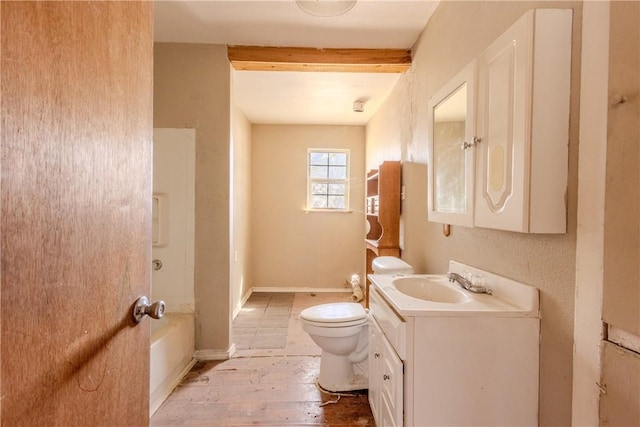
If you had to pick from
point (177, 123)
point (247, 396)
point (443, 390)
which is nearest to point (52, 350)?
point (443, 390)

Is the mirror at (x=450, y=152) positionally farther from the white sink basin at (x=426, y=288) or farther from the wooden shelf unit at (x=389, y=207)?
the wooden shelf unit at (x=389, y=207)

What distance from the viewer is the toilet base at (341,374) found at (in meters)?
1.95

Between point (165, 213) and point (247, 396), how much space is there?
55.1 inches

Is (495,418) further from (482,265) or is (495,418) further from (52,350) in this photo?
(52,350)

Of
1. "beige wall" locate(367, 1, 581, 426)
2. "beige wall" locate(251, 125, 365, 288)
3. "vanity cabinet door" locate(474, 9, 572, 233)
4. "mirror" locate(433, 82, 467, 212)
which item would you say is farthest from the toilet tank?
"beige wall" locate(251, 125, 365, 288)

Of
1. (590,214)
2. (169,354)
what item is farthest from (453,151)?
(169,354)

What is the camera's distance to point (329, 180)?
14.3ft

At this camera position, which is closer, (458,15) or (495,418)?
(495,418)

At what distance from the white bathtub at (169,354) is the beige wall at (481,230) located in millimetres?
1708

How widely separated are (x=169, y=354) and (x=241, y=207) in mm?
1971

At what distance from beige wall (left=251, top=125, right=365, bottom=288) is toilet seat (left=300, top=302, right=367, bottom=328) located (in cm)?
220

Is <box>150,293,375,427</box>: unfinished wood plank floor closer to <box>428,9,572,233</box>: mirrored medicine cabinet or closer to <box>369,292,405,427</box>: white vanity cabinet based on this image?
<box>369,292,405,427</box>: white vanity cabinet

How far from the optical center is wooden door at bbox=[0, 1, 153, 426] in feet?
1.49

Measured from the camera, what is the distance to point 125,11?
2.35 feet
